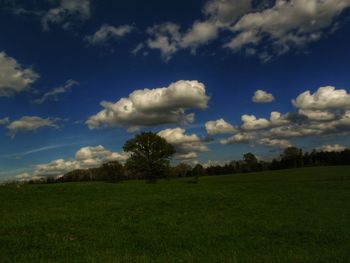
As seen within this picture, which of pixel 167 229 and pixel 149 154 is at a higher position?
pixel 149 154

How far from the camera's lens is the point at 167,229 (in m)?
18.4

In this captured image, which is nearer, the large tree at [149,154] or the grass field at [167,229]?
the grass field at [167,229]

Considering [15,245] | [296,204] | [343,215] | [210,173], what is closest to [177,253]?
[15,245]

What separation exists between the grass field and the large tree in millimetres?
58162

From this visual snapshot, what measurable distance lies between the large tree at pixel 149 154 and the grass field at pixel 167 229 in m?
58.2

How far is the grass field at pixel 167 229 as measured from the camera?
1307 cm

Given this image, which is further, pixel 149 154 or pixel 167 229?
pixel 149 154

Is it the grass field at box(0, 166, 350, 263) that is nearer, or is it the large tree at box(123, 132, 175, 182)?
the grass field at box(0, 166, 350, 263)

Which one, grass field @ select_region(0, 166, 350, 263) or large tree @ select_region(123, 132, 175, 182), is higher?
large tree @ select_region(123, 132, 175, 182)

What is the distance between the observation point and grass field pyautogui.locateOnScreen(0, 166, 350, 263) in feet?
42.9

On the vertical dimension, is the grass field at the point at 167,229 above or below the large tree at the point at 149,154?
below

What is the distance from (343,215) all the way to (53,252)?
1980 cm

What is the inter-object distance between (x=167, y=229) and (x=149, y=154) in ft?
239

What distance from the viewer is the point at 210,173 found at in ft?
578
